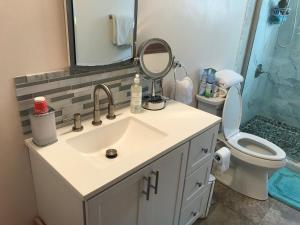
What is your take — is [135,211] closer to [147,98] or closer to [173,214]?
[173,214]

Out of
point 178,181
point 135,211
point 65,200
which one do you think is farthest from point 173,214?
point 65,200

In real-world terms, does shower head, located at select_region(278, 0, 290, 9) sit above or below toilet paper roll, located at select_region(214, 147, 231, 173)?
above

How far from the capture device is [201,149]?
1266 mm

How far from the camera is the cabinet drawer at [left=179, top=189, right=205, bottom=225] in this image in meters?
1.41

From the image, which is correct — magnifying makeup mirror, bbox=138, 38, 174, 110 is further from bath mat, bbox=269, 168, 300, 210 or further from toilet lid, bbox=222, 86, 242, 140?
bath mat, bbox=269, 168, 300, 210

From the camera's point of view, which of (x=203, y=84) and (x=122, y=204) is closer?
(x=122, y=204)

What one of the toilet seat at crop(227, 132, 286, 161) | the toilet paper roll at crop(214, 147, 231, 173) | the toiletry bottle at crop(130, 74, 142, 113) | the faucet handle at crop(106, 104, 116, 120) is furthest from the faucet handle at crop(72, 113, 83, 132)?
the toilet seat at crop(227, 132, 286, 161)

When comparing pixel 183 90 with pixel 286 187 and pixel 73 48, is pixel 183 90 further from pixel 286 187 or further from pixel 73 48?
pixel 286 187

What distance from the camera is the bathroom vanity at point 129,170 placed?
2.71 ft

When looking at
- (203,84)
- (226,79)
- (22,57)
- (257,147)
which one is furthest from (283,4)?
(22,57)

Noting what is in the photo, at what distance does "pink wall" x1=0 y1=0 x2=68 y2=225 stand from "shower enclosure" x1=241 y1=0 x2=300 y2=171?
1848mm

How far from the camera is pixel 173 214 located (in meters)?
1.29

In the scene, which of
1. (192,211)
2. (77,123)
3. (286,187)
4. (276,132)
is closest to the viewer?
(77,123)

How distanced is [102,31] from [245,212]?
1590mm
